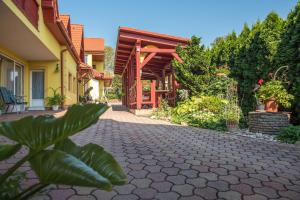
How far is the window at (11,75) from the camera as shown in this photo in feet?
32.7

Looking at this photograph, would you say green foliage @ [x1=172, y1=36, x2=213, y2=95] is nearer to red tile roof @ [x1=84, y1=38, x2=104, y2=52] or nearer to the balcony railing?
the balcony railing

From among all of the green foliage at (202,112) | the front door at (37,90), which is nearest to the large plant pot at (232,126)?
the green foliage at (202,112)

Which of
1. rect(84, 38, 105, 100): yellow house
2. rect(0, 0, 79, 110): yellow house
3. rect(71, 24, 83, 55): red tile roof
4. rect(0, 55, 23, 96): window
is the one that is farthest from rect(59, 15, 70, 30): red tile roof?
rect(84, 38, 105, 100): yellow house

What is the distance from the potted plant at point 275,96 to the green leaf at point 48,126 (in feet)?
19.8

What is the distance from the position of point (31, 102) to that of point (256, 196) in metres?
12.4

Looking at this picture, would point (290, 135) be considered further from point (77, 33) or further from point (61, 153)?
point (77, 33)

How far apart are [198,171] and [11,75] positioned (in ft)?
33.1

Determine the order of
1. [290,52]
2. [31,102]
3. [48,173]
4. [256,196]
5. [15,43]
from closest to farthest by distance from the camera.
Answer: [48,173]
[256,196]
[290,52]
[15,43]
[31,102]

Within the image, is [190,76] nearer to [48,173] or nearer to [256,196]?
[256,196]

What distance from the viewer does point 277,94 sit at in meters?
6.06

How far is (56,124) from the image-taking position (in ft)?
2.51

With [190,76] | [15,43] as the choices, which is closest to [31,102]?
[15,43]

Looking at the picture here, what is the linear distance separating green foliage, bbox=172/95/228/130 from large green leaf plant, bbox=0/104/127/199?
6.43 metres

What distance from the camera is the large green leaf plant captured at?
71 centimetres
